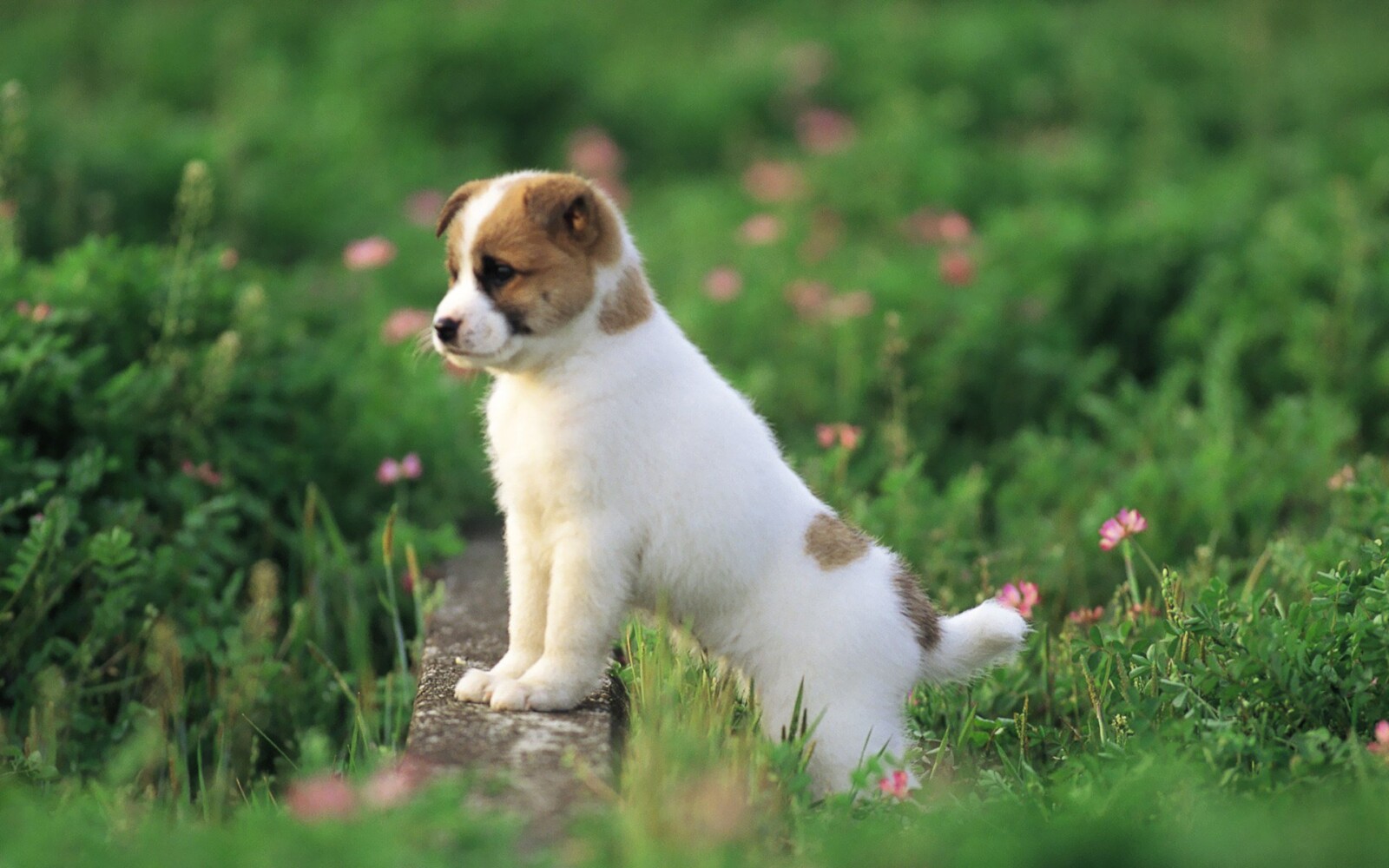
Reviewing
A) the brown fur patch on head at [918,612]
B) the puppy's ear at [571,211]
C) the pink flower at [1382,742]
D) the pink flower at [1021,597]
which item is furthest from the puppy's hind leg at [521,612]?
the pink flower at [1382,742]

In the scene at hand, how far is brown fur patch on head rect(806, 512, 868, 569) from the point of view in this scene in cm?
348

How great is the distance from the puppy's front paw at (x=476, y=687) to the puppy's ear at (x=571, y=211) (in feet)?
3.12

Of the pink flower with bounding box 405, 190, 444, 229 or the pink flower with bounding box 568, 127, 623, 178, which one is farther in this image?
the pink flower with bounding box 568, 127, 623, 178

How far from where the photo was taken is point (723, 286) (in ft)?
22.4

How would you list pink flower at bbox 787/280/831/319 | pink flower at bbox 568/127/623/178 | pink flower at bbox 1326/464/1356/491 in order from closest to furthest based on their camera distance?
1. pink flower at bbox 1326/464/1356/491
2. pink flower at bbox 787/280/831/319
3. pink flower at bbox 568/127/623/178

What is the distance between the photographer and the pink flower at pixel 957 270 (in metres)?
6.62

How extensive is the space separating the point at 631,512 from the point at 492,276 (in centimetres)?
57

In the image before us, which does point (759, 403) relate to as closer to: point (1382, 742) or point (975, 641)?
point (975, 641)

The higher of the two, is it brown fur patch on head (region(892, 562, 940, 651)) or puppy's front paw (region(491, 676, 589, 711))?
brown fur patch on head (region(892, 562, 940, 651))

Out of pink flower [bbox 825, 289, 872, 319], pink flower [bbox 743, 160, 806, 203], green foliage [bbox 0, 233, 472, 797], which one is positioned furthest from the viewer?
pink flower [bbox 743, 160, 806, 203]

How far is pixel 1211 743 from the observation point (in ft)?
9.91

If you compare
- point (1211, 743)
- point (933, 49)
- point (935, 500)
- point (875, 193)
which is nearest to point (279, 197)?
point (875, 193)

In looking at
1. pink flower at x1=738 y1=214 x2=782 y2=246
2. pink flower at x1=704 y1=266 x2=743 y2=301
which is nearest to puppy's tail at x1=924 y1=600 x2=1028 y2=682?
pink flower at x1=704 y1=266 x2=743 y2=301

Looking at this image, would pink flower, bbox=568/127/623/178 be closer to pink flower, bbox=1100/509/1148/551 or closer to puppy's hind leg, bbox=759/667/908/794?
pink flower, bbox=1100/509/1148/551
